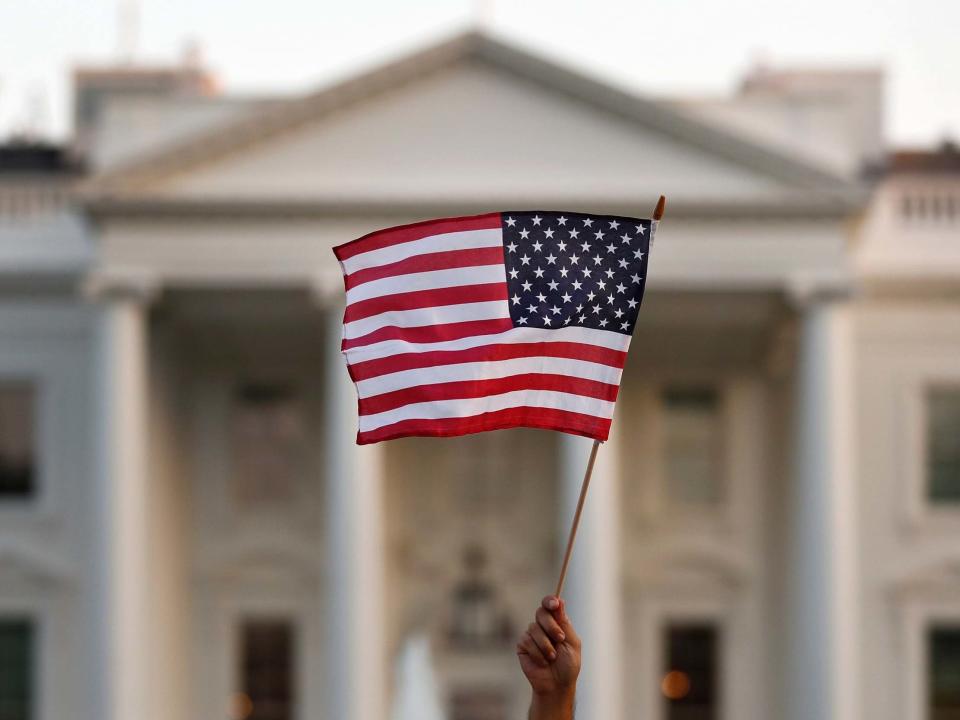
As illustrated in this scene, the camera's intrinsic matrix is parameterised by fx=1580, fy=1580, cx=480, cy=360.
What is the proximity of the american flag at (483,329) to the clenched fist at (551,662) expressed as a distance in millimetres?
2128

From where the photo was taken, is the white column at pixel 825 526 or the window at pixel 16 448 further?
the window at pixel 16 448

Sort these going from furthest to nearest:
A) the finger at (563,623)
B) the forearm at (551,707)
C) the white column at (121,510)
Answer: the white column at (121,510) < the finger at (563,623) < the forearm at (551,707)

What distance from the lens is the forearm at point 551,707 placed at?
5230mm

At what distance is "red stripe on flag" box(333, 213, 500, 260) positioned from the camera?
7.45 meters

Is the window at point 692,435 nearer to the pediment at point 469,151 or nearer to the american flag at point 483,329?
the pediment at point 469,151

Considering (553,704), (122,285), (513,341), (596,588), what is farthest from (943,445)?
(553,704)

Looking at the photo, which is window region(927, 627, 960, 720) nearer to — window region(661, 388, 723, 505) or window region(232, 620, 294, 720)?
window region(661, 388, 723, 505)

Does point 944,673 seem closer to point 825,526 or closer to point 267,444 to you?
point 825,526

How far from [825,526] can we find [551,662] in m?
15.9

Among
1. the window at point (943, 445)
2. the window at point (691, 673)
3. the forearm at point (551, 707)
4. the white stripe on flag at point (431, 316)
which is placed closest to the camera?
the forearm at point (551, 707)

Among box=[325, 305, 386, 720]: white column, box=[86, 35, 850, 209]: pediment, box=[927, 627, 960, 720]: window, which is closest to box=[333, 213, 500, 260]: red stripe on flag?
box=[325, 305, 386, 720]: white column

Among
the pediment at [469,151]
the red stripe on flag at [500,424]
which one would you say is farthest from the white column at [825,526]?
the red stripe on flag at [500,424]

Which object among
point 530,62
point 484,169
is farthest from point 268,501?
point 530,62

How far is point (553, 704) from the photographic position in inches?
207
